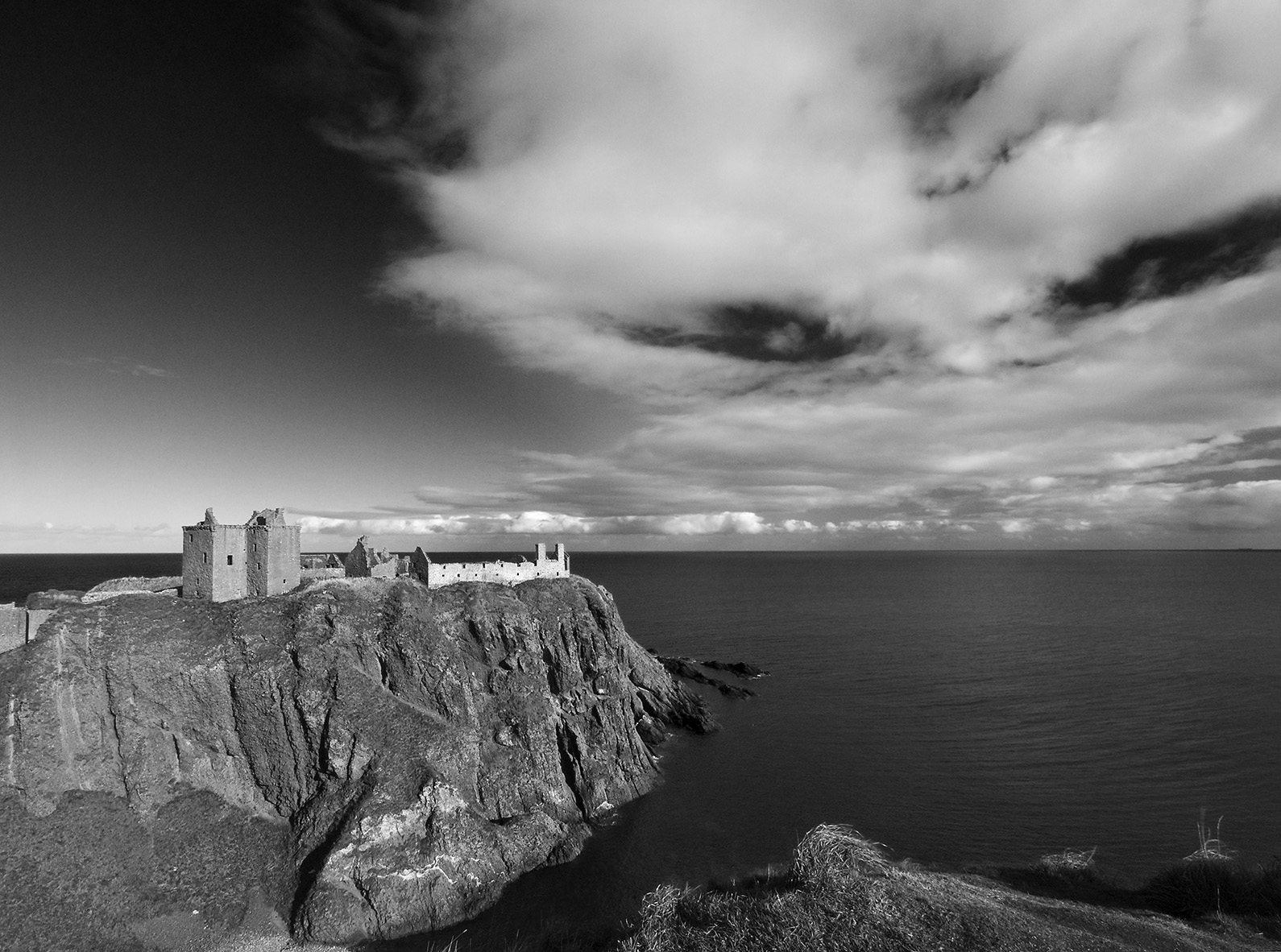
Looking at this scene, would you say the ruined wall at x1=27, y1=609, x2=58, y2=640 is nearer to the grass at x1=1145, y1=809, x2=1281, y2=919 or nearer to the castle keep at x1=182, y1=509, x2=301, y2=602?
the castle keep at x1=182, y1=509, x2=301, y2=602

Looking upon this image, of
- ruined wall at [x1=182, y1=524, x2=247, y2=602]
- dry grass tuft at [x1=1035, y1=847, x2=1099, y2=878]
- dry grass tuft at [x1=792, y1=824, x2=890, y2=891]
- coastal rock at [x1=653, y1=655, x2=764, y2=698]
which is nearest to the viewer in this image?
dry grass tuft at [x1=792, y1=824, x2=890, y2=891]

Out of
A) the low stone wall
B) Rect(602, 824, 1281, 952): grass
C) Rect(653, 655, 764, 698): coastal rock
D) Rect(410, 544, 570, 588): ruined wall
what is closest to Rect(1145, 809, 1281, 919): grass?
Rect(602, 824, 1281, 952): grass

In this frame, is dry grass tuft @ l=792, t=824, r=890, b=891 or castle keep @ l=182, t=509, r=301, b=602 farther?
castle keep @ l=182, t=509, r=301, b=602

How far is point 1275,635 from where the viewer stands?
124m

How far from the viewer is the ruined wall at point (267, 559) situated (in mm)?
53031

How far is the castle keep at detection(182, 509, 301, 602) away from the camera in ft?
168

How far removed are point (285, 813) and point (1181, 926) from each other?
51.7 meters

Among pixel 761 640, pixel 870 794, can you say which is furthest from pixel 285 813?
pixel 761 640

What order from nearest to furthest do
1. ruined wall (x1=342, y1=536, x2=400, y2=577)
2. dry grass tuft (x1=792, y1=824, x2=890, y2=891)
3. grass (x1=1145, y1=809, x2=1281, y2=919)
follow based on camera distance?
1. dry grass tuft (x1=792, y1=824, x2=890, y2=891)
2. grass (x1=1145, y1=809, x2=1281, y2=919)
3. ruined wall (x1=342, y1=536, x2=400, y2=577)

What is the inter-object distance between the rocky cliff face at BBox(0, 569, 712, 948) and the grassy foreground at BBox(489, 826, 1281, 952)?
10254mm

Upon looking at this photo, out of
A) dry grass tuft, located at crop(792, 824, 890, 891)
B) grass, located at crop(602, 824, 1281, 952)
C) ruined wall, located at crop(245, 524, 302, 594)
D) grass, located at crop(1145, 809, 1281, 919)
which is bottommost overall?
grass, located at crop(1145, 809, 1281, 919)

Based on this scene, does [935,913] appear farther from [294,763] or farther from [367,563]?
[367,563]

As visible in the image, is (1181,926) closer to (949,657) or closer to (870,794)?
(870,794)

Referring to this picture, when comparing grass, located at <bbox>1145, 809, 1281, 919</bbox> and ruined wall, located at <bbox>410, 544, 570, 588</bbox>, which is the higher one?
ruined wall, located at <bbox>410, 544, 570, 588</bbox>
